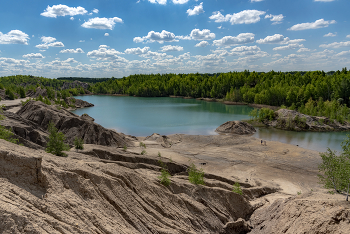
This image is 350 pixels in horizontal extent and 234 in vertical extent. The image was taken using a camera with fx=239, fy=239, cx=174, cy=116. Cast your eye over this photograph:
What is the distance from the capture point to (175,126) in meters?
58.7

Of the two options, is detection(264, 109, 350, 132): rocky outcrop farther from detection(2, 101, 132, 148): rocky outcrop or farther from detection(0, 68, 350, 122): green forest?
detection(2, 101, 132, 148): rocky outcrop

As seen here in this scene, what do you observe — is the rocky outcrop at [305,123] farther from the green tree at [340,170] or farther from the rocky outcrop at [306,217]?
the rocky outcrop at [306,217]

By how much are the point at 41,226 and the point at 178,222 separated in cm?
699

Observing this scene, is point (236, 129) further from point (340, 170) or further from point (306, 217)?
point (306, 217)

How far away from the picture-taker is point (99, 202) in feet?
35.4

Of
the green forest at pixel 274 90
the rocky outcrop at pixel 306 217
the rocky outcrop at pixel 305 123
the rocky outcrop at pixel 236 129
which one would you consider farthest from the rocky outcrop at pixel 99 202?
the green forest at pixel 274 90

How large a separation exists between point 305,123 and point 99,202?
56.9 meters

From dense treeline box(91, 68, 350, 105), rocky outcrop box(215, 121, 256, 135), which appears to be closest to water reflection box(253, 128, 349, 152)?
rocky outcrop box(215, 121, 256, 135)

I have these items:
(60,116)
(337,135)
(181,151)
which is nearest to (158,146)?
(181,151)

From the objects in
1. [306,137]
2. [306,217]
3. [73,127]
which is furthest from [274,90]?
[306,217]

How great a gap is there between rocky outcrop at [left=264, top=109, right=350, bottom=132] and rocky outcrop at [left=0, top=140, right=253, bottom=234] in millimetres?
46716

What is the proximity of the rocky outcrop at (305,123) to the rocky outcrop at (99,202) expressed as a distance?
46716 millimetres

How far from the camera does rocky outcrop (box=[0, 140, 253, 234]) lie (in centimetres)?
806

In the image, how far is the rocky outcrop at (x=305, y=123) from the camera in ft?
184
